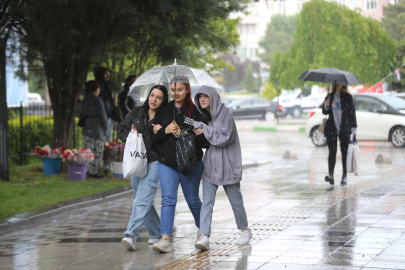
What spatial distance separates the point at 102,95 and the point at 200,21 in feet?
7.99

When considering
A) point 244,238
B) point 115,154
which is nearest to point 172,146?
point 244,238

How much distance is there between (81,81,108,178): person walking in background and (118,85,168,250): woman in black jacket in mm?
4943

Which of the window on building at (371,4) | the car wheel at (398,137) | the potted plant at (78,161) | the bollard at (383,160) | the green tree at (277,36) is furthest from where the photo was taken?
the green tree at (277,36)

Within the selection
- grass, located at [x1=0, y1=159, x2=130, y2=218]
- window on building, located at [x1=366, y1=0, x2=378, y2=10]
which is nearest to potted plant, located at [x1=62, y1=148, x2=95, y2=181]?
grass, located at [x1=0, y1=159, x2=130, y2=218]

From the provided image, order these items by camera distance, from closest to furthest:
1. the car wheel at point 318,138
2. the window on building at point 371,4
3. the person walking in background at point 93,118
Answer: the person walking in background at point 93,118, the car wheel at point 318,138, the window on building at point 371,4

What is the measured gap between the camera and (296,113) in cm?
4466

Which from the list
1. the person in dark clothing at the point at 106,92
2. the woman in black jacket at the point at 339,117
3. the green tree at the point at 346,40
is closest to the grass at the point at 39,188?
the person in dark clothing at the point at 106,92

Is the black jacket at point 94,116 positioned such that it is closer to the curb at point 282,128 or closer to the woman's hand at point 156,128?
the woman's hand at point 156,128

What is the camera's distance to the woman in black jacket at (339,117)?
1001 cm

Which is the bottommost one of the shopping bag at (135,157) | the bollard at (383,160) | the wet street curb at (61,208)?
the wet street curb at (61,208)

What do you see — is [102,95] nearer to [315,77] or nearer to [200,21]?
[200,21]

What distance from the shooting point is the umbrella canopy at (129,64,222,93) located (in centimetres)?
577

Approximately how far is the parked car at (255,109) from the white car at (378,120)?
63.5ft

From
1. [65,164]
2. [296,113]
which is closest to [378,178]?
[65,164]
